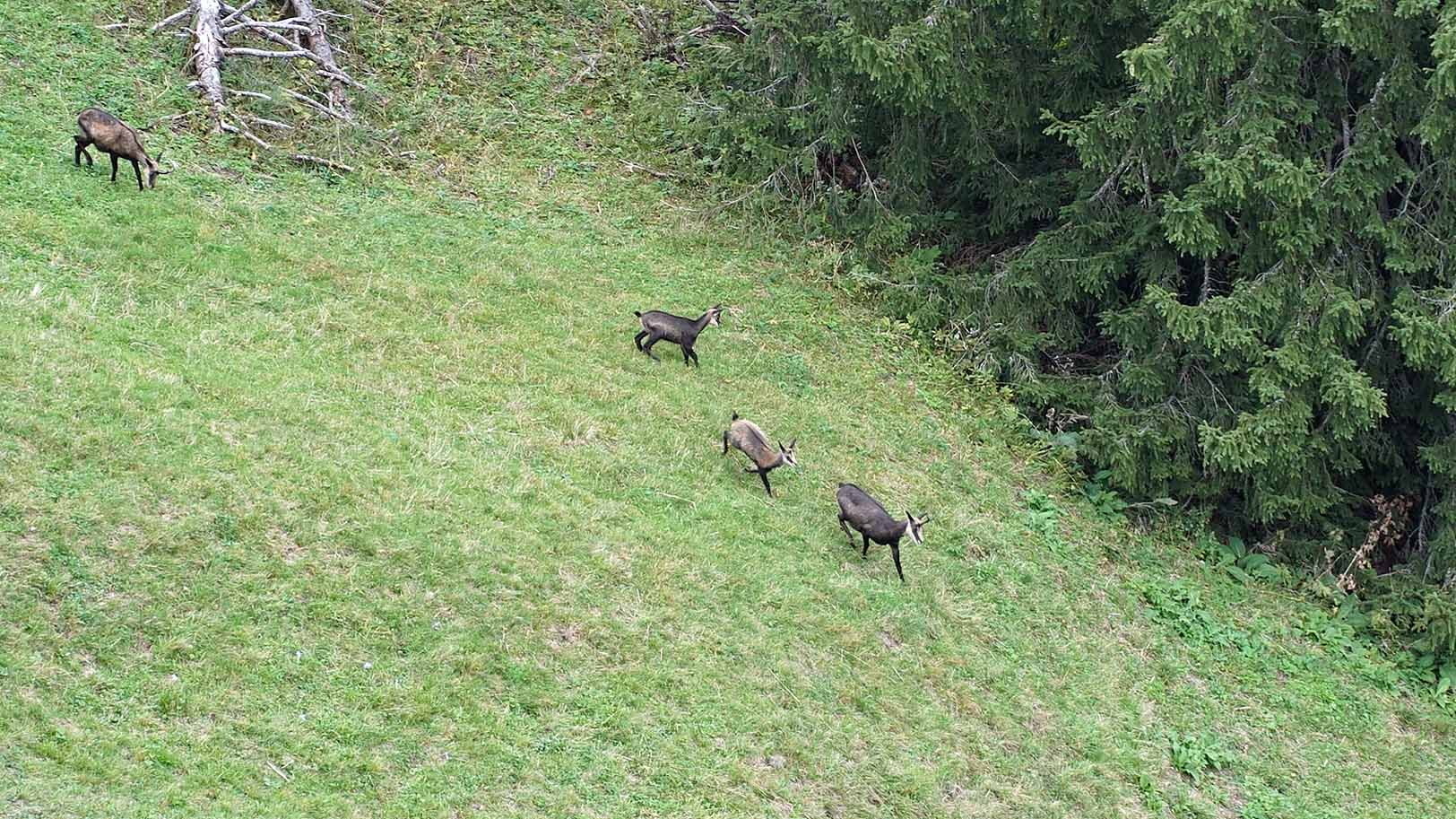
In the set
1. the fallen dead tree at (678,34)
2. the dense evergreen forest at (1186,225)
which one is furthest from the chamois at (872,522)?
the fallen dead tree at (678,34)

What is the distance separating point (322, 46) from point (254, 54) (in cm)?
145

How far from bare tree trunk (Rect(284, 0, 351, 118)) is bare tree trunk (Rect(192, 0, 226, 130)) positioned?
1234mm

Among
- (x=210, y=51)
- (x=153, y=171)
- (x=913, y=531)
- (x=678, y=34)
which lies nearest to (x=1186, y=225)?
(x=913, y=531)

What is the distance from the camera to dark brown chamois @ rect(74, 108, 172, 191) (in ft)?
40.2

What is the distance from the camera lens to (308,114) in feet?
50.6

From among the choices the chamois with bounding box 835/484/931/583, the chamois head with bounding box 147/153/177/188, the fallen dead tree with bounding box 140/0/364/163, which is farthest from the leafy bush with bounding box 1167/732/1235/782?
the chamois head with bounding box 147/153/177/188

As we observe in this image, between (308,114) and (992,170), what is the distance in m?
8.92

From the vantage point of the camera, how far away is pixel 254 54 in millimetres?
15367

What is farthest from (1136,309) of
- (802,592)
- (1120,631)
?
(802,592)

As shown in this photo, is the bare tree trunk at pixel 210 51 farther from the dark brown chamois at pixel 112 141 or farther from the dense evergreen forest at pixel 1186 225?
the dense evergreen forest at pixel 1186 225

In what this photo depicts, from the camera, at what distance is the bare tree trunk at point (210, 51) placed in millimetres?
14711

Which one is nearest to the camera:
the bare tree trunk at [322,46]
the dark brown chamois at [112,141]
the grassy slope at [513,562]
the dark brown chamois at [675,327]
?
the grassy slope at [513,562]

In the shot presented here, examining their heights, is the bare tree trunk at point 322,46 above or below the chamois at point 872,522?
above

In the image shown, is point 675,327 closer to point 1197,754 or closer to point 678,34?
point 1197,754
